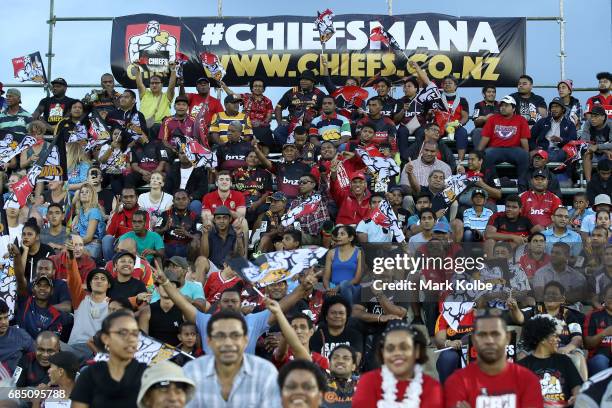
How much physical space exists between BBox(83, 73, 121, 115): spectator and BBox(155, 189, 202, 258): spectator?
3.22m

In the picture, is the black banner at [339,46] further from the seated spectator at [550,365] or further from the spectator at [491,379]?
the spectator at [491,379]

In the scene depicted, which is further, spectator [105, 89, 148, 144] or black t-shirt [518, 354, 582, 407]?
spectator [105, 89, 148, 144]

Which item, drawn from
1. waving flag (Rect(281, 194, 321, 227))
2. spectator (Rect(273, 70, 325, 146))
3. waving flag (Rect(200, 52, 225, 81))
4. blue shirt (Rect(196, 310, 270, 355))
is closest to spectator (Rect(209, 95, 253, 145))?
spectator (Rect(273, 70, 325, 146))

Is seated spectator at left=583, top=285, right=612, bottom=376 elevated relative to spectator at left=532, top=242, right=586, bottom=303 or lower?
lower

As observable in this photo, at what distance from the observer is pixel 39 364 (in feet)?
34.6

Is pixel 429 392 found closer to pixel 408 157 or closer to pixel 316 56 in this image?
pixel 408 157

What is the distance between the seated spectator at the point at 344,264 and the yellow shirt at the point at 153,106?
19.6 ft

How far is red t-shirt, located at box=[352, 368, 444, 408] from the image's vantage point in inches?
264

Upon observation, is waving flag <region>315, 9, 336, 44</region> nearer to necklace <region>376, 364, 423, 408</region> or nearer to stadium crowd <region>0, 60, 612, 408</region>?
stadium crowd <region>0, 60, 612, 408</region>

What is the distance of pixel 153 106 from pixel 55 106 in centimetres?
150

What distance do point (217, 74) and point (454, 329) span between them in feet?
28.3

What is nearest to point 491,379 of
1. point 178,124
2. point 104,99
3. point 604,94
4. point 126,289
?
point 126,289

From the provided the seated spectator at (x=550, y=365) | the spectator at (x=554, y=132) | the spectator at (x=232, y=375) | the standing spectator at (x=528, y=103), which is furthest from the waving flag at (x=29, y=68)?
the spectator at (x=232, y=375)

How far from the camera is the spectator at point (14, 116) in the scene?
57.8ft
